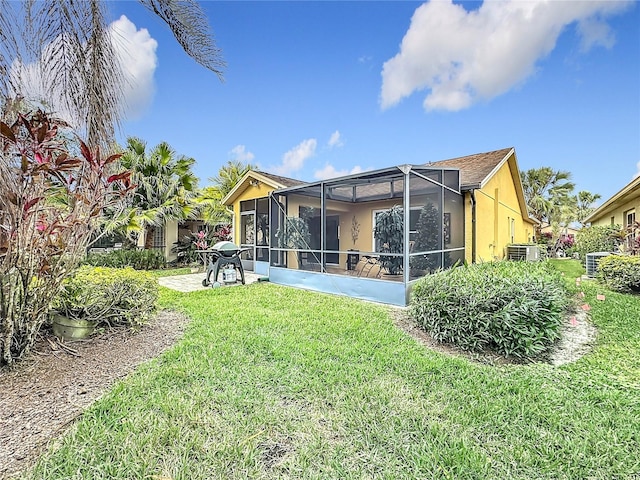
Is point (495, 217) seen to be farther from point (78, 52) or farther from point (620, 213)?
point (78, 52)

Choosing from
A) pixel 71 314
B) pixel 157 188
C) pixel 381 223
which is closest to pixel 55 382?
pixel 71 314

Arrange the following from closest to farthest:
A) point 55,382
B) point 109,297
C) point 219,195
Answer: point 55,382 < point 109,297 < point 219,195

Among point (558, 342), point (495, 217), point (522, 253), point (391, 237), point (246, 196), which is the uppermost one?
point (246, 196)

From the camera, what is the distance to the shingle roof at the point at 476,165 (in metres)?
10.1

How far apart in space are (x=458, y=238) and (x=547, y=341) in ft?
17.5

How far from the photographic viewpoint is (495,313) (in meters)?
4.54

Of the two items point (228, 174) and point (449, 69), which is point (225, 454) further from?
point (228, 174)

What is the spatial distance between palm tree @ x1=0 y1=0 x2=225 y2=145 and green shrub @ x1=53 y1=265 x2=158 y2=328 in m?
2.37

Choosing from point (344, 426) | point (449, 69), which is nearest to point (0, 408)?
point (344, 426)

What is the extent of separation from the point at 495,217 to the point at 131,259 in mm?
14663

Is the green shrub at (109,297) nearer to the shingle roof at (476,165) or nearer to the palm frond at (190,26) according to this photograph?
the palm frond at (190,26)

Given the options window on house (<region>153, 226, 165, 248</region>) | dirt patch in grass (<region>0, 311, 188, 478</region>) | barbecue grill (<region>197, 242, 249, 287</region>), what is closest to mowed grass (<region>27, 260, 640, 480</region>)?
dirt patch in grass (<region>0, 311, 188, 478</region>)

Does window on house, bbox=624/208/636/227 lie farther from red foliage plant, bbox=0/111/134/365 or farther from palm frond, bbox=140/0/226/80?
red foliage plant, bbox=0/111/134/365

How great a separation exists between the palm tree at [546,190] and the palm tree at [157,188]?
25.7 m
